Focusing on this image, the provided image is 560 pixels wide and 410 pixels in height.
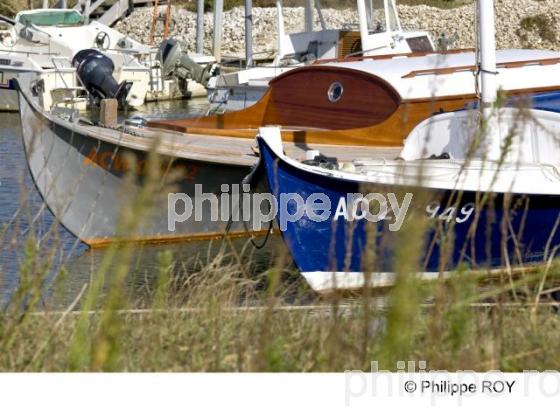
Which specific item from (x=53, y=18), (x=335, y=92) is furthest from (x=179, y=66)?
(x=335, y=92)

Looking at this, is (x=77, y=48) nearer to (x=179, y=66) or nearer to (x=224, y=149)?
(x=179, y=66)

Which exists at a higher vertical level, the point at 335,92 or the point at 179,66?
the point at 335,92

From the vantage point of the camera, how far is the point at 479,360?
195 inches

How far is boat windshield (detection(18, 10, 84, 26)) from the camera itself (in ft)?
101

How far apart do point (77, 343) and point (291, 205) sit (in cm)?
679

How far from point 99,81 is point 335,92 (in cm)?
1257

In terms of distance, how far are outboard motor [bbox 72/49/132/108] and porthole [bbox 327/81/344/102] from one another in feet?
39.0

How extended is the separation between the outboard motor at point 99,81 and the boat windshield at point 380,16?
940cm

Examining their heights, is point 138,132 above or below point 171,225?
above

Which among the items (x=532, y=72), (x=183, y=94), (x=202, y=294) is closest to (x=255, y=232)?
(x=532, y=72)

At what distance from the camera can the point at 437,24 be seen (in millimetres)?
39531

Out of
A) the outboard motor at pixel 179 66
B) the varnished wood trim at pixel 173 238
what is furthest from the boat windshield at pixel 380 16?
the outboard motor at pixel 179 66

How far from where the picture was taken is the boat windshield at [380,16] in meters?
18.6
